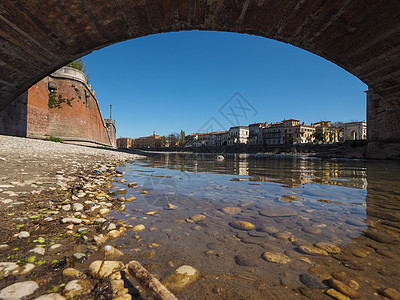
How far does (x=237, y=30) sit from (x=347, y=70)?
3.69m

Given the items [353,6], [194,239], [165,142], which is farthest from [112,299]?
[165,142]

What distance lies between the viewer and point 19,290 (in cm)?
110

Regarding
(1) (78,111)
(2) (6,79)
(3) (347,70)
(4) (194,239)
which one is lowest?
(4) (194,239)

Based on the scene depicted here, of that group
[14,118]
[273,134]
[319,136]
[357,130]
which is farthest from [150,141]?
[14,118]

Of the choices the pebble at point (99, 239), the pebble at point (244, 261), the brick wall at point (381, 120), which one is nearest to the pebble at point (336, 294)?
the pebble at point (244, 261)

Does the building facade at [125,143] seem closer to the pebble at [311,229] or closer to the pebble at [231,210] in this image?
the pebble at [231,210]

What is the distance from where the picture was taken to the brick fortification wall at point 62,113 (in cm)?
1745

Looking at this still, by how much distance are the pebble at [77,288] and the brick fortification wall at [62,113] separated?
2066cm

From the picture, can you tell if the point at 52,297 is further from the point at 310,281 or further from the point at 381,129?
the point at 381,129

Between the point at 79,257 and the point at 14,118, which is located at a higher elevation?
the point at 14,118

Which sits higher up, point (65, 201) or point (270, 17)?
point (270, 17)

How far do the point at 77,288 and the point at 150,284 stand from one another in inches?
20.2

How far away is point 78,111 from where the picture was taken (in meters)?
22.5

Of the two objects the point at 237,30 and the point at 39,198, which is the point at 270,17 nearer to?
the point at 237,30
